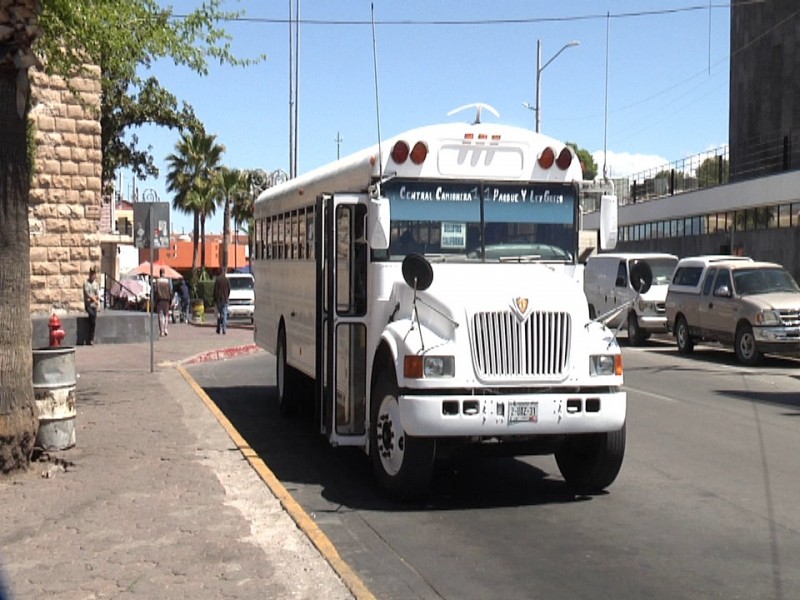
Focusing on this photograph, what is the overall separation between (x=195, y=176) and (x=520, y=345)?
61397 millimetres

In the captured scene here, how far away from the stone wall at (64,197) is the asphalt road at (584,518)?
1328 cm

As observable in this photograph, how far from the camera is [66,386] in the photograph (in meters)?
10.2

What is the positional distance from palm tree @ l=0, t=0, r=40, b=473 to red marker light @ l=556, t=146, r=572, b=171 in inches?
179

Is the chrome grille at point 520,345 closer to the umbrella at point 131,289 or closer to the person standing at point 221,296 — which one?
the person standing at point 221,296

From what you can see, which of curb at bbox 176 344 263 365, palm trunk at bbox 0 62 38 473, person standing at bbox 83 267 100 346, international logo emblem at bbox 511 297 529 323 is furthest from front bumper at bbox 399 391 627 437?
person standing at bbox 83 267 100 346

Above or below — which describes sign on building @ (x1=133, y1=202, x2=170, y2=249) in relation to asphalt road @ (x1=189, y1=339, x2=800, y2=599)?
above

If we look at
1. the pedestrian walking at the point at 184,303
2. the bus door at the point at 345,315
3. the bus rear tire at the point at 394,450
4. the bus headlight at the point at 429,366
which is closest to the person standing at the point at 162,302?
the pedestrian walking at the point at 184,303

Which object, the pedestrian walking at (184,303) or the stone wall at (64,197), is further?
the pedestrian walking at (184,303)

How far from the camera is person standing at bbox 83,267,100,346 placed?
83.3 ft

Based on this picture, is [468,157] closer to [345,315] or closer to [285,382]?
[345,315]

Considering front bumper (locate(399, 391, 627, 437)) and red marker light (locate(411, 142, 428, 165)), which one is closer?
front bumper (locate(399, 391, 627, 437))

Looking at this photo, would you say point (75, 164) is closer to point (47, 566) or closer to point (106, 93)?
point (106, 93)

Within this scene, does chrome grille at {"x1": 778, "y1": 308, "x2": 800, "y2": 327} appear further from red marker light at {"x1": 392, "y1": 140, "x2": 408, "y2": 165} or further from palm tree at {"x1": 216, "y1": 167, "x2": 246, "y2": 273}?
palm tree at {"x1": 216, "y1": 167, "x2": 246, "y2": 273}

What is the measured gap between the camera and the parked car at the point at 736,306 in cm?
2117
